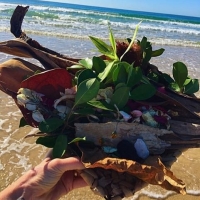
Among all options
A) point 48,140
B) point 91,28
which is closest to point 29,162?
point 48,140

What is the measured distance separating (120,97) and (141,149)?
0.60ft

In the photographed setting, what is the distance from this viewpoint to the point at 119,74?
41.1 inches

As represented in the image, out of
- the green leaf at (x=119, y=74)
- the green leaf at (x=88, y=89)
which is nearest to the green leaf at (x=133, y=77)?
the green leaf at (x=119, y=74)

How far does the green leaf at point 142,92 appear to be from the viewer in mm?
1053

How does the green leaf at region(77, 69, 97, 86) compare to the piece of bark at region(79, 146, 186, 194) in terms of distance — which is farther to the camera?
the green leaf at region(77, 69, 97, 86)

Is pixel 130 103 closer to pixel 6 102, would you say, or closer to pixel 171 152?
pixel 171 152

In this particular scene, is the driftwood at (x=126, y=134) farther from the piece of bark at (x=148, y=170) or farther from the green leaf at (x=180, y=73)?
the green leaf at (x=180, y=73)

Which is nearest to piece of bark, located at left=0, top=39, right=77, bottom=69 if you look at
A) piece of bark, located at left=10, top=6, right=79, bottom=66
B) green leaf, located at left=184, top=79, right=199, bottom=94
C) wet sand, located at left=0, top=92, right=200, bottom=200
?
piece of bark, located at left=10, top=6, right=79, bottom=66

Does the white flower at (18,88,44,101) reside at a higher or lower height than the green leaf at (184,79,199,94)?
lower

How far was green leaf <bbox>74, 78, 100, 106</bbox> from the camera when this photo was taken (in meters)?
0.98

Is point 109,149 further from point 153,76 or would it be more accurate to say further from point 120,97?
point 153,76

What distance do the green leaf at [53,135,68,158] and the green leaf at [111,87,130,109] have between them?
0.67ft

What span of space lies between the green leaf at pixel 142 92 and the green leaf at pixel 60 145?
0.28 metres

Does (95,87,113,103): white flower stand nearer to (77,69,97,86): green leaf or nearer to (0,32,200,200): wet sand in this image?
(77,69,97,86): green leaf
